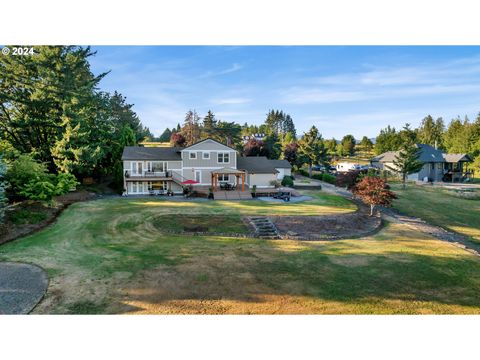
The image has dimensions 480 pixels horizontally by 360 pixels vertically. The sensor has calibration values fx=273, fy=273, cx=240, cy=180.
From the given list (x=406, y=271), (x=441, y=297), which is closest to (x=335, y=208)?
(x=406, y=271)

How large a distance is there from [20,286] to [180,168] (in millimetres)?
19938

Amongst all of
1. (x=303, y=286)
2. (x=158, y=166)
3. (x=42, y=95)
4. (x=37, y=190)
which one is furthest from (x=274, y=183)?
(x=42, y=95)

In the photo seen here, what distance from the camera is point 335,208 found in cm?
1964

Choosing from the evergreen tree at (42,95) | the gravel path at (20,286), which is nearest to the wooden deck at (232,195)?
the evergreen tree at (42,95)

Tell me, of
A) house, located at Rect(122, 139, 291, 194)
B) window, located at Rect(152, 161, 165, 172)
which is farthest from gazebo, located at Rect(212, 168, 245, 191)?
window, located at Rect(152, 161, 165, 172)

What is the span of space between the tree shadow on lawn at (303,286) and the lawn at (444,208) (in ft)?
30.4

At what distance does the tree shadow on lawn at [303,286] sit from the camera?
691cm

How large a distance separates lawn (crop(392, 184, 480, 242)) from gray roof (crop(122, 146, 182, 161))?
68.6 ft

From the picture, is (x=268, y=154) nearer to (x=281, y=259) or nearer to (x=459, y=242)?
(x=459, y=242)

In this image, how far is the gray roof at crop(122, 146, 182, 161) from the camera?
26750 mm

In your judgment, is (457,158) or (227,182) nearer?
(227,182)

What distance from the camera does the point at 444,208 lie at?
22.4 metres

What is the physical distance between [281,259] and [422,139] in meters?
75.9

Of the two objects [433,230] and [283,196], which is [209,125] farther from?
[433,230]
